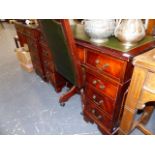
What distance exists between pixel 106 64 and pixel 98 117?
→ 56 centimetres

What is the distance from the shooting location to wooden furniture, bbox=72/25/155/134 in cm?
89

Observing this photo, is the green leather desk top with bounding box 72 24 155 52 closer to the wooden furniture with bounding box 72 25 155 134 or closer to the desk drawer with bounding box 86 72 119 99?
the wooden furniture with bounding box 72 25 155 134

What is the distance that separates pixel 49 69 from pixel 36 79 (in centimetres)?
55

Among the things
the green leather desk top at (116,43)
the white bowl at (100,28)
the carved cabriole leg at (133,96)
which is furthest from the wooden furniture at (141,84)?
the white bowl at (100,28)

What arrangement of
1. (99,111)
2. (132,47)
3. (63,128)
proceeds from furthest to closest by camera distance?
1. (63,128)
2. (99,111)
3. (132,47)

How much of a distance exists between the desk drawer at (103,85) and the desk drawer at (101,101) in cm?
5

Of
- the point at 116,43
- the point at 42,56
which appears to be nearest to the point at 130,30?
the point at 116,43

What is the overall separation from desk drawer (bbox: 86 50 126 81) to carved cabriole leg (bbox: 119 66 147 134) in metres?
0.09

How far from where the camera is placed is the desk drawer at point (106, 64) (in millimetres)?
898

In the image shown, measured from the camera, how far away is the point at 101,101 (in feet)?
3.86
